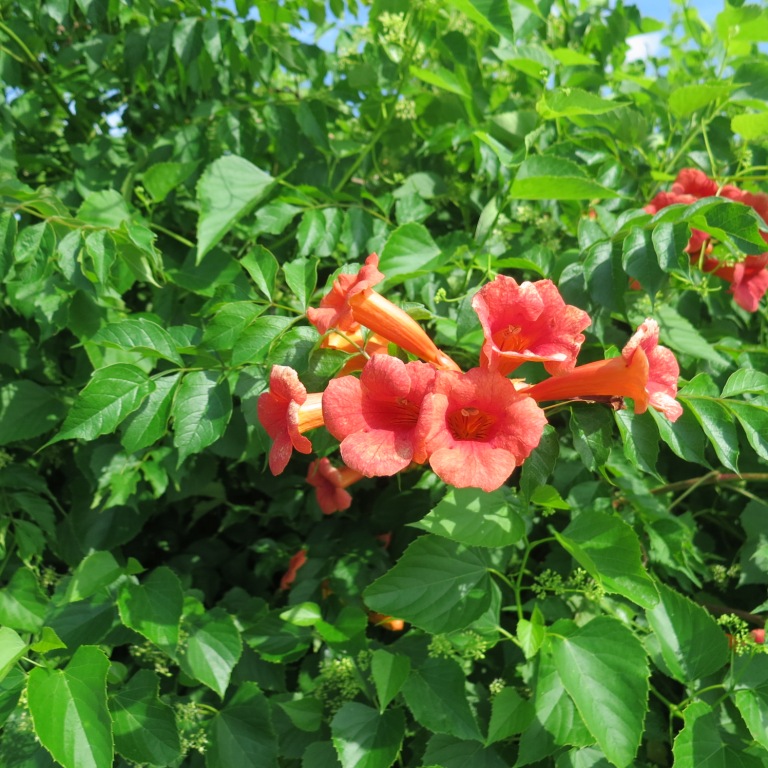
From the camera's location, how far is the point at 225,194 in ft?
7.55

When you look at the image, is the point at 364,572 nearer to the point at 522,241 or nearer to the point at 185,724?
the point at 185,724

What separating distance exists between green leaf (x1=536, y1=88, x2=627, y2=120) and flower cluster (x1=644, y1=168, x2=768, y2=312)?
1.47 ft

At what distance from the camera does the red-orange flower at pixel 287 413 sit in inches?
57.1

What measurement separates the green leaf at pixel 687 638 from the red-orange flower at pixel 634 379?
27.6 inches

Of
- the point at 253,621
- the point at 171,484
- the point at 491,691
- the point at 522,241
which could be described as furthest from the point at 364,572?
the point at 522,241

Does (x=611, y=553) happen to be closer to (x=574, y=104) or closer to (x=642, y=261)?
(x=642, y=261)

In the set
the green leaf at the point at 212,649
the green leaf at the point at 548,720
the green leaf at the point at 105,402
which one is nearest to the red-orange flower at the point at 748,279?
the green leaf at the point at 548,720

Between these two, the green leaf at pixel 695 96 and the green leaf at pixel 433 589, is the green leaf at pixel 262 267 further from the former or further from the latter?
the green leaf at pixel 695 96

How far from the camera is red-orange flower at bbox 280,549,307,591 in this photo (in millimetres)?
2775

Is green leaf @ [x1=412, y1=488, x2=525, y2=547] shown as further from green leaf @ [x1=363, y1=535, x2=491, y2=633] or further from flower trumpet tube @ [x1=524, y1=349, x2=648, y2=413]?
flower trumpet tube @ [x1=524, y1=349, x2=648, y2=413]

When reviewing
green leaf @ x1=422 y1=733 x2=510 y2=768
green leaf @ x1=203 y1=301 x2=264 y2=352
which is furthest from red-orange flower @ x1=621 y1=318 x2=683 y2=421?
green leaf @ x1=422 y1=733 x2=510 y2=768

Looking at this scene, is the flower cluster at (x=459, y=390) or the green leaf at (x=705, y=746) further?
the green leaf at (x=705, y=746)

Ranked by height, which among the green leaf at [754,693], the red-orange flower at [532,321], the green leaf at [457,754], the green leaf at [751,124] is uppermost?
the green leaf at [751,124]

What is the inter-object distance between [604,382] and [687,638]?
0.93 metres
